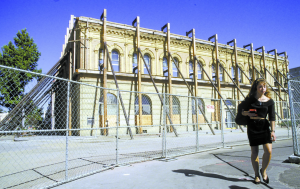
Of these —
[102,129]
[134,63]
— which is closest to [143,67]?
[134,63]

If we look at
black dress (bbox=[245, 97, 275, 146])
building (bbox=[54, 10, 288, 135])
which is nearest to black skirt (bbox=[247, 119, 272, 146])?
black dress (bbox=[245, 97, 275, 146])

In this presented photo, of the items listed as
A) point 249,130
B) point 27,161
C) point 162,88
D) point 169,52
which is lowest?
point 27,161

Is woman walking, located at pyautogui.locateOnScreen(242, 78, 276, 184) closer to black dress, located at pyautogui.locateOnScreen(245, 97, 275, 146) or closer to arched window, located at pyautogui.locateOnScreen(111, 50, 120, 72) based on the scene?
black dress, located at pyautogui.locateOnScreen(245, 97, 275, 146)

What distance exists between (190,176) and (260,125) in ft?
5.65

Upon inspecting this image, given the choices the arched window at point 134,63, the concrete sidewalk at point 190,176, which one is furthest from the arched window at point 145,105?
the concrete sidewalk at point 190,176

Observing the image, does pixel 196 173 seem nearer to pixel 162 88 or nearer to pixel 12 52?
pixel 162 88

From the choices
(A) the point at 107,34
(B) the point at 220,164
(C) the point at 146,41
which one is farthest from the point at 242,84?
(B) the point at 220,164

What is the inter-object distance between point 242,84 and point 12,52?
23504mm

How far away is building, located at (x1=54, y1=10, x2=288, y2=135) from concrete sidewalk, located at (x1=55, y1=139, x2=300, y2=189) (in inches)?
329

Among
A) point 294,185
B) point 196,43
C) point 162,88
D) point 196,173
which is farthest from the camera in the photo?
point 196,43

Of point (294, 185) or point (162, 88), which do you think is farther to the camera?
point (162, 88)

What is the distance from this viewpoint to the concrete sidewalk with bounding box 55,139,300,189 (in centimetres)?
384

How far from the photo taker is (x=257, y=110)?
3889mm

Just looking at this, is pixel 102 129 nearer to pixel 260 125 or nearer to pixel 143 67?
pixel 143 67
